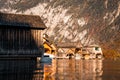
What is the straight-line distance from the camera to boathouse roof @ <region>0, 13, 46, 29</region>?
47.6 metres

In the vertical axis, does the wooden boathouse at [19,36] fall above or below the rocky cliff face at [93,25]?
below

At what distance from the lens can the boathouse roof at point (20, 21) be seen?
156 ft

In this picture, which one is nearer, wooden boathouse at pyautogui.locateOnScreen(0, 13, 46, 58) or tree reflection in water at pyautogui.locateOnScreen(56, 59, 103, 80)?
tree reflection in water at pyautogui.locateOnScreen(56, 59, 103, 80)

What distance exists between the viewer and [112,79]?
118 ft

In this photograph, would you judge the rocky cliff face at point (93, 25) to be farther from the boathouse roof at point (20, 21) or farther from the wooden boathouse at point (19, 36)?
the wooden boathouse at point (19, 36)

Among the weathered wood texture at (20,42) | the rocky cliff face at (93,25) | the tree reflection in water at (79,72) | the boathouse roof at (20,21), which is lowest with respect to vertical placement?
the tree reflection in water at (79,72)

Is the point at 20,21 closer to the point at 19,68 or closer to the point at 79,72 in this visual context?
the point at 19,68

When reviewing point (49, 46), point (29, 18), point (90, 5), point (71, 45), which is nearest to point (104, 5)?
point (90, 5)

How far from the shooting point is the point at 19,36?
47906 mm

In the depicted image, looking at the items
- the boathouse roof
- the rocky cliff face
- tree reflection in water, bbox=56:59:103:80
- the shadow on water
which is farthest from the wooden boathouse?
the rocky cliff face

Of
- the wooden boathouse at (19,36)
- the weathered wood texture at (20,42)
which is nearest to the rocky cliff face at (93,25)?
the wooden boathouse at (19,36)

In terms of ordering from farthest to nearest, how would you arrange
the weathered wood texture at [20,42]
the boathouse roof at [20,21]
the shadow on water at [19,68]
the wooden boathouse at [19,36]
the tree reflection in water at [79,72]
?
the boathouse roof at [20,21] → the wooden boathouse at [19,36] → the weathered wood texture at [20,42] → the shadow on water at [19,68] → the tree reflection in water at [79,72]

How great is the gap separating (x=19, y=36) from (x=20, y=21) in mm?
2258

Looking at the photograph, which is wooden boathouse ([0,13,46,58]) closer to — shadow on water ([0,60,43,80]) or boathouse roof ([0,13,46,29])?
boathouse roof ([0,13,46,29])
